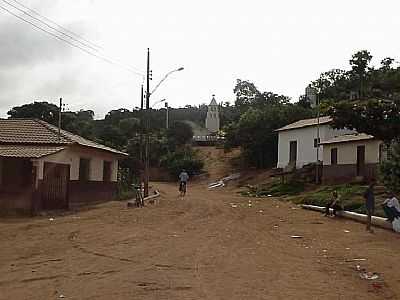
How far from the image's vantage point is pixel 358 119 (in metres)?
28.6

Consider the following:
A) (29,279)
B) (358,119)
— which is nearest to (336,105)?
(358,119)

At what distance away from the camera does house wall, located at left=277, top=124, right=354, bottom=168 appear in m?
46.9

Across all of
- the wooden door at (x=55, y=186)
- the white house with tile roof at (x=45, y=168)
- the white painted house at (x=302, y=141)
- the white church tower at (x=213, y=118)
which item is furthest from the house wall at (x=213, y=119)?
the wooden door at (x=55, y=186)

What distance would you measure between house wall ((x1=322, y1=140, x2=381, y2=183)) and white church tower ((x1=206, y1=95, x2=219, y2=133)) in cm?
4002

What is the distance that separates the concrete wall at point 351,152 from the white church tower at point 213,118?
3999cm

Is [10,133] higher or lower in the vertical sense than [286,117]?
lower

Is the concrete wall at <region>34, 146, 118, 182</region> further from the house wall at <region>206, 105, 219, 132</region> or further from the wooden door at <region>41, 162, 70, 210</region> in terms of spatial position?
the house wall at <region>206, 105, 219, 132</region>

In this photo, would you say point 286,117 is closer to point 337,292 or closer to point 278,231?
point 278,231

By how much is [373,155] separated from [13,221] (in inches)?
922

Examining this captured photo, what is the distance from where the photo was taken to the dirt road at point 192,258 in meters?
10.1

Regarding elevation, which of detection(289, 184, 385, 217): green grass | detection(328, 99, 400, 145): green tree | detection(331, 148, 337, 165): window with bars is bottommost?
detection(289, 184, 385, 217): green grass

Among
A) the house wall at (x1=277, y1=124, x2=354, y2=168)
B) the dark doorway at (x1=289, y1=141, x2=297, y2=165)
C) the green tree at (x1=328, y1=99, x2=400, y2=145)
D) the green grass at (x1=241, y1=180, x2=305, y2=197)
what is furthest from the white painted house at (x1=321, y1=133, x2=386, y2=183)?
the green tree at (x1=328, y1=99, x2=400, y2=145)

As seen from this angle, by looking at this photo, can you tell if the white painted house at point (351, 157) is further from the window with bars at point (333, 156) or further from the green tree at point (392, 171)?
the green tree at point (392, 171)

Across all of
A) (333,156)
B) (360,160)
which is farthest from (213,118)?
(360,160)
